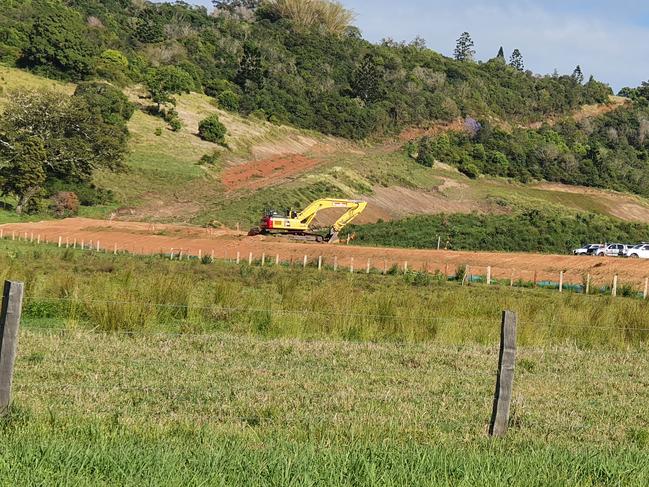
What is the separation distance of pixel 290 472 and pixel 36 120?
223 ft

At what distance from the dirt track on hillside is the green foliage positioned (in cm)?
1201

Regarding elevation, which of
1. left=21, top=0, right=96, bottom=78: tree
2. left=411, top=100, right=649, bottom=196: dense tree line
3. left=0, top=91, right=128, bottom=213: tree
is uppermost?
left=21, top=0, right=96, bottom=78: tree

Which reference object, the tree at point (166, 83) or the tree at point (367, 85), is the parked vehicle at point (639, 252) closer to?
the tree at point (166, 83)

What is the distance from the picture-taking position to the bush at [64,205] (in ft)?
223

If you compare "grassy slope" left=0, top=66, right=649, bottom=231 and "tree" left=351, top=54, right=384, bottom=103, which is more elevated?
"tree" left=351, top=54, right=384, bottom=103

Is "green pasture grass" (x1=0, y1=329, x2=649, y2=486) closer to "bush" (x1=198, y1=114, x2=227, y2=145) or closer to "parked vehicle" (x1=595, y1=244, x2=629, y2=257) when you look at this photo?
"parked vehicle" (x1=595, y1=244, x2=629, y2=257)

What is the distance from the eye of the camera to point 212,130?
94.6 metres

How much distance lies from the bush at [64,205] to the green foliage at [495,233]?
20.2m

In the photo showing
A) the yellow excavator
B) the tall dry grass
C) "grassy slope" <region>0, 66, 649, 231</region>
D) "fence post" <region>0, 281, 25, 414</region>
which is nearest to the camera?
"fence post" <region>0, 281, 25, 414</region>

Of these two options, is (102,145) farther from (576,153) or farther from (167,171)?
(576,153)

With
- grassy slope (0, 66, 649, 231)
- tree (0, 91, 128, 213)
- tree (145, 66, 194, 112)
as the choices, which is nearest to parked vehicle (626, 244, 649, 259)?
grassy slope (0, 66, 649, 231)

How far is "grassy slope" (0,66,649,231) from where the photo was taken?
7594 centimetres

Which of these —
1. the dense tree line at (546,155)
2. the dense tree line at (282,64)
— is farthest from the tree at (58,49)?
the dense tree line at (546,155)

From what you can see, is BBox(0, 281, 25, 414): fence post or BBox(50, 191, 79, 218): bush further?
BBox(50, 191, 79, 218): bush
